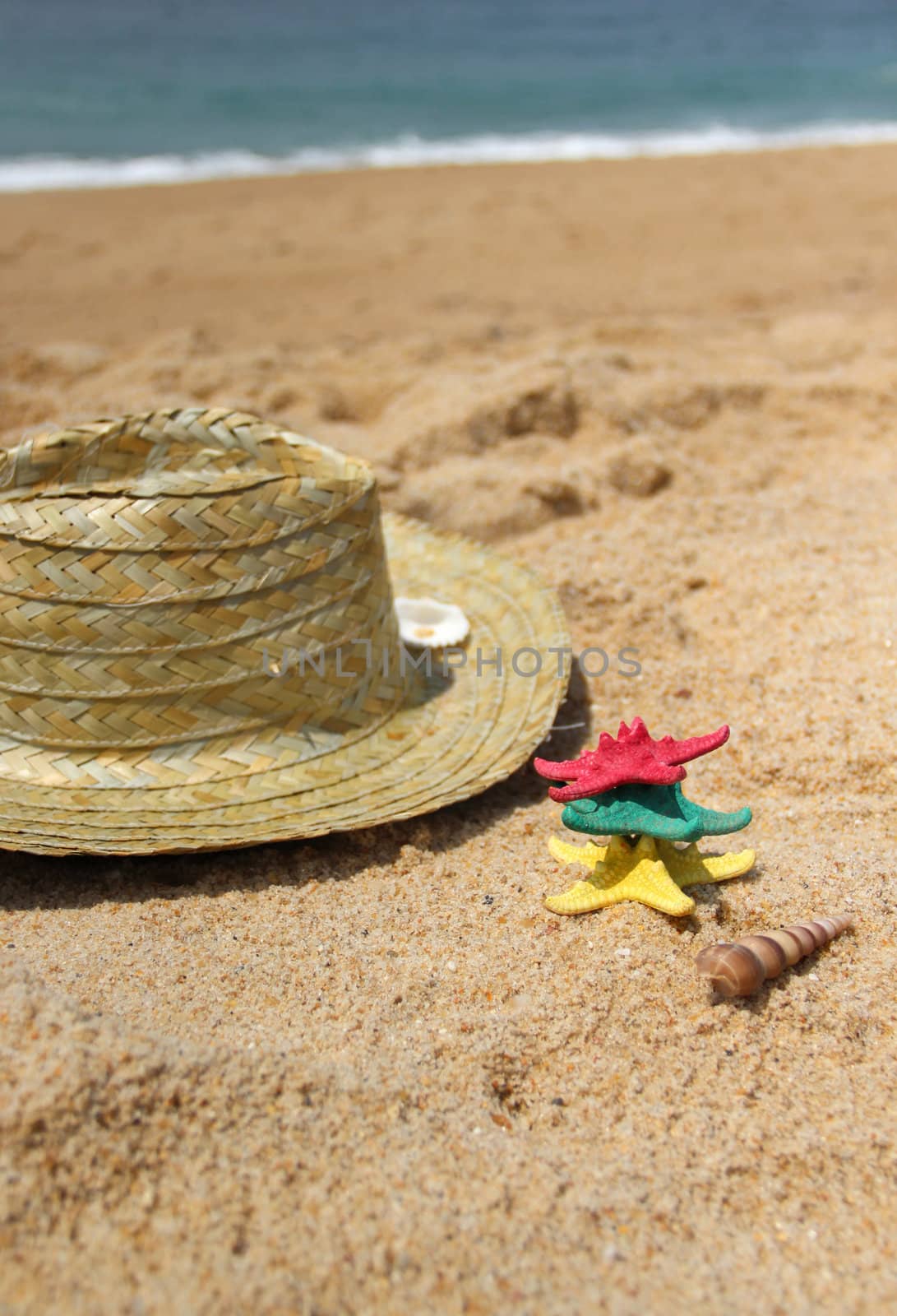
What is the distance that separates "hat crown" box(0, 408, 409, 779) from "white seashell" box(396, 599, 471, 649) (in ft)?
1.26

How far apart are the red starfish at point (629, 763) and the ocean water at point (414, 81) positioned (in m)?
11.6

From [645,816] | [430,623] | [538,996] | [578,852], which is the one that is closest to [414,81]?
[430,623]

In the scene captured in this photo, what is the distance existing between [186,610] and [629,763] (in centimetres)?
102

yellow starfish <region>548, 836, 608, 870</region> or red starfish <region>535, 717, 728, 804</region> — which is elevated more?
red starfish <region>535, 717, 728, 804</region>

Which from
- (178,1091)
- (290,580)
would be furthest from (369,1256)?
(290,580)

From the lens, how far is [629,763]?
82.0 inches

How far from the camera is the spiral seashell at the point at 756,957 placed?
188 cm

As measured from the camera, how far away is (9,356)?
5453 mm

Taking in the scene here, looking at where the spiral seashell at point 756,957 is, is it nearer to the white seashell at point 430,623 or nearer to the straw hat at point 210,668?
the straw hat at point 210,668

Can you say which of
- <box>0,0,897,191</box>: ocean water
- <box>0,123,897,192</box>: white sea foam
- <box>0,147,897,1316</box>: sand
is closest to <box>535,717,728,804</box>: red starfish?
<box>0,147,897,1316</box>: sand

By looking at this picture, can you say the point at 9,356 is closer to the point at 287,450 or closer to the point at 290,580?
the point at 287,450

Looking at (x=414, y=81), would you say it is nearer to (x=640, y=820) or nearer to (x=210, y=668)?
(x=210, y=668)

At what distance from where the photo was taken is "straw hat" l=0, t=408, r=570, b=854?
2211mm

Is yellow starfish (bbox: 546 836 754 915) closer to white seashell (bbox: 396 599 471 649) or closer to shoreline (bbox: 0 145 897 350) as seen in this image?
white seashell (bbox: 396 599 471 649)
